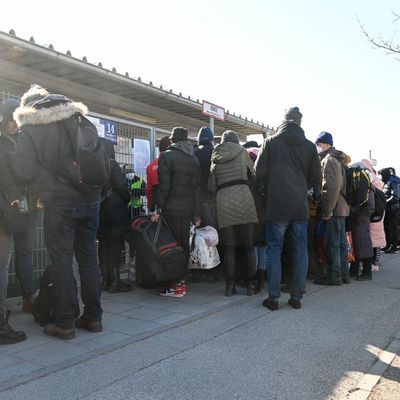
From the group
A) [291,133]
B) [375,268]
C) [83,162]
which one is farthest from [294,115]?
[375,268]

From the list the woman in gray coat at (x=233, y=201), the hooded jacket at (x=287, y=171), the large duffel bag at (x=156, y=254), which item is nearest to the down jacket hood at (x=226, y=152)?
the woman in gray coat at (x=233, y=201)

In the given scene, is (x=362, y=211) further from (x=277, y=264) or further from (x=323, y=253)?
(x=277, y=264)

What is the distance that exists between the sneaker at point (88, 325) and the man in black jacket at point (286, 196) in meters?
1.82

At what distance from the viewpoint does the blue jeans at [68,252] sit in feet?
12.8

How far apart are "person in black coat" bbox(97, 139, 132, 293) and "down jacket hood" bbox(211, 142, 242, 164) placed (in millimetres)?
1099

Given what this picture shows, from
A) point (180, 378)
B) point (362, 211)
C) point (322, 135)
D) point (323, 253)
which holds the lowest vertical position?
point (180, 378)

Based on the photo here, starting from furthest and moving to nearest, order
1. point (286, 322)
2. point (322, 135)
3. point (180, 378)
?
1. point (322, 135)
2. point (286, 322)
3. point (180, 378)

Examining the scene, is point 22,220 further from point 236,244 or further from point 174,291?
point 236,244

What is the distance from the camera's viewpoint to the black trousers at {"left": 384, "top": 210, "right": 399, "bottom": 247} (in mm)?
10289

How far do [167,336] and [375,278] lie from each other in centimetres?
428

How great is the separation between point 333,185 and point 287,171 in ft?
4.85

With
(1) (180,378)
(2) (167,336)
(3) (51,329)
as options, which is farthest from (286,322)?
(3) (51,329)

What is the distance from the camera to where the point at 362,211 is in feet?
23.3

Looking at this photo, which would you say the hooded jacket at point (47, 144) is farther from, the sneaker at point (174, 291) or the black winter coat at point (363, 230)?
the black winter coat at point (363, 230)
